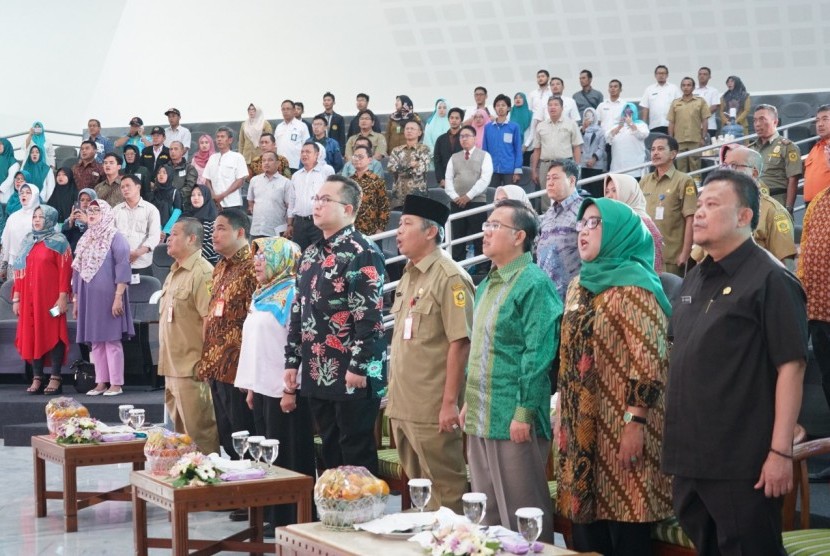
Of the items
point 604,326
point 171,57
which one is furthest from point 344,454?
point 171,57

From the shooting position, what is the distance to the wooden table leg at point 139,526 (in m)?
4.11

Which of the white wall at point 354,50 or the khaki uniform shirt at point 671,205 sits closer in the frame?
the khaki uniform shirt at point 671,205

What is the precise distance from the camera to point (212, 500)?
3.79 metres

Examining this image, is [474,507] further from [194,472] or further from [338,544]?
[194,472]

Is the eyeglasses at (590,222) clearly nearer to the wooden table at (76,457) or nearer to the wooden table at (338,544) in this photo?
the wooden table at (338,544)

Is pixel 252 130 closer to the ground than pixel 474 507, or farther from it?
farther from it

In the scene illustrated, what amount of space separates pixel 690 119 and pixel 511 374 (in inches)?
290

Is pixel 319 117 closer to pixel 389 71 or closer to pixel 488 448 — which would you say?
pixel 389 71

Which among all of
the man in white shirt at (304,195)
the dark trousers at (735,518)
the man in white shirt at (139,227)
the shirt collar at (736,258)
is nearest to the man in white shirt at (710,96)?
the man in white shirt at (304,195)

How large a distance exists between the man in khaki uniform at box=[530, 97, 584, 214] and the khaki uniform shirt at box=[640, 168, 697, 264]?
311 cm

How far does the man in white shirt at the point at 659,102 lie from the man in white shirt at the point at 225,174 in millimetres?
4227

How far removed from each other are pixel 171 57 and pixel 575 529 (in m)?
13.1

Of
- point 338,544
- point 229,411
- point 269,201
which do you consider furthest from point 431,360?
point 269,201

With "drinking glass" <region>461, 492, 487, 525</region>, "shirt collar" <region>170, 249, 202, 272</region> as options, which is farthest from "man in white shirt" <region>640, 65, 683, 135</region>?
"drinking glass" <region>461, 492, 487, 525</region>
